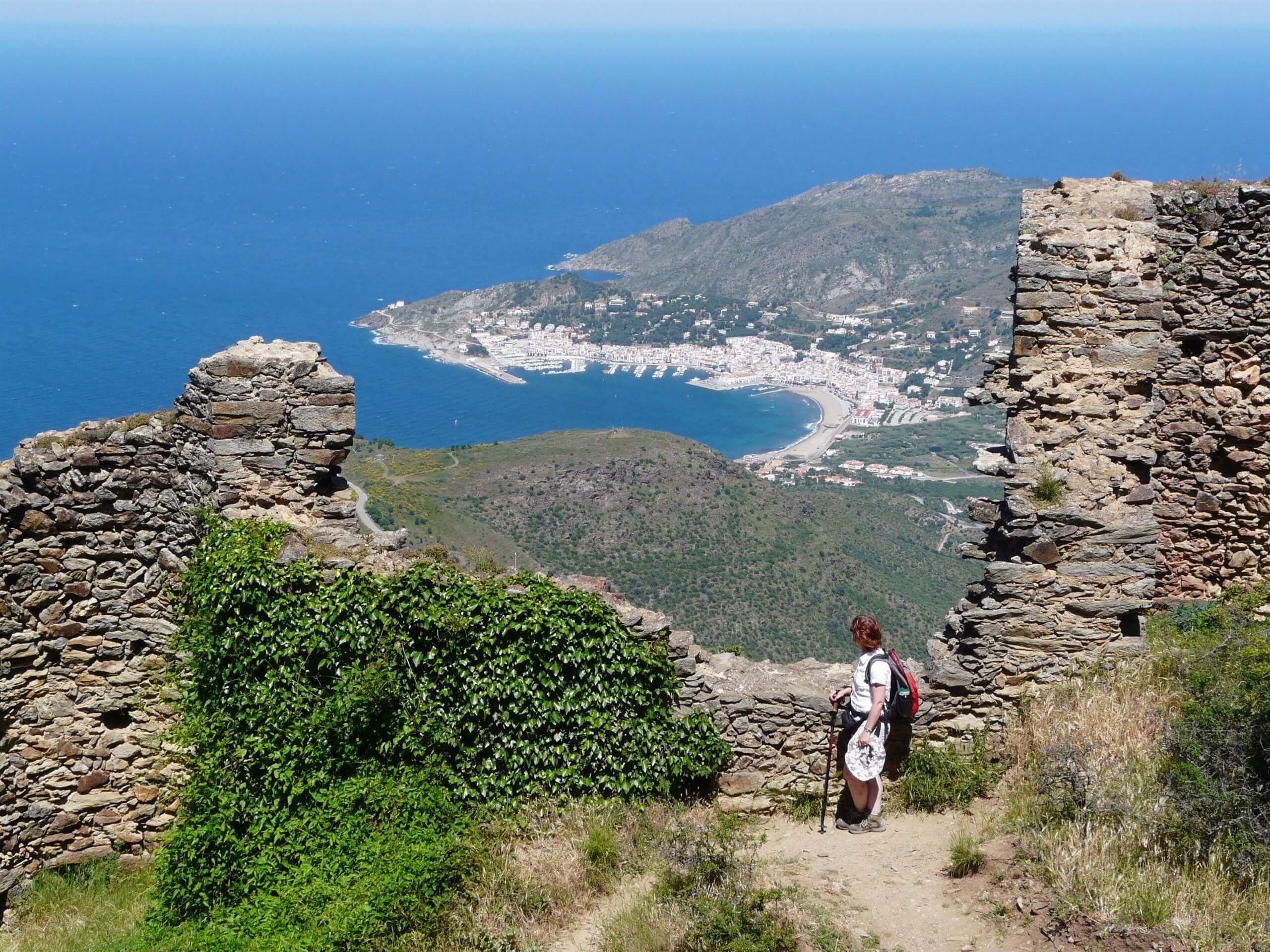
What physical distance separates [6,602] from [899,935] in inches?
289

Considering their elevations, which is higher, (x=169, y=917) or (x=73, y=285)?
(x=73, y=285)

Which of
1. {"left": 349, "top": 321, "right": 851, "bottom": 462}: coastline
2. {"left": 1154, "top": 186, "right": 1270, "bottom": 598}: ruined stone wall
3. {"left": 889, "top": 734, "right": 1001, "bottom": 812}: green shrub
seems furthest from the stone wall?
{"left": 349, "top": 321, "right": 851, "bottom": 462}: coastline

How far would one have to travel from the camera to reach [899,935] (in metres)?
6.88

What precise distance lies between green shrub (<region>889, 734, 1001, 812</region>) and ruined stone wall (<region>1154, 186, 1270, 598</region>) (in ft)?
9.63

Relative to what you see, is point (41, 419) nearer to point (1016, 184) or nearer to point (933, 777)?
point (933, 777)

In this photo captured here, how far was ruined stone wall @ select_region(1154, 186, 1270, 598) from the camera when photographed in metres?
9.35

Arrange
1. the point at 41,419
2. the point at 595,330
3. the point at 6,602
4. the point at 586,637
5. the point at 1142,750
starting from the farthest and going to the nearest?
the point at 595,330 < the point at 41,419 < the point at 6,602 < the point at 586,637 < the point at 1142,750

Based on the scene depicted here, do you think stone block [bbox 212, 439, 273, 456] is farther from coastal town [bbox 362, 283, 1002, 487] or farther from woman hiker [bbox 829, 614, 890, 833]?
coastal town [bbox 362, 283, 1002, 487]

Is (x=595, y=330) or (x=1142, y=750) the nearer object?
(x=1142, y=750)

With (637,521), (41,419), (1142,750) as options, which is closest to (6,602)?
(1142,750)

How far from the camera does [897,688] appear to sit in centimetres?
804

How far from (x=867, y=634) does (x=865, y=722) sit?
61 cm

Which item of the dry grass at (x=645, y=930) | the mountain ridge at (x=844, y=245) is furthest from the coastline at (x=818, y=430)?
the dry grass at (x=645, y=930)

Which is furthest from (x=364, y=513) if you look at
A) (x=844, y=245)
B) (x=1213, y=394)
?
(x=844, y=245)
